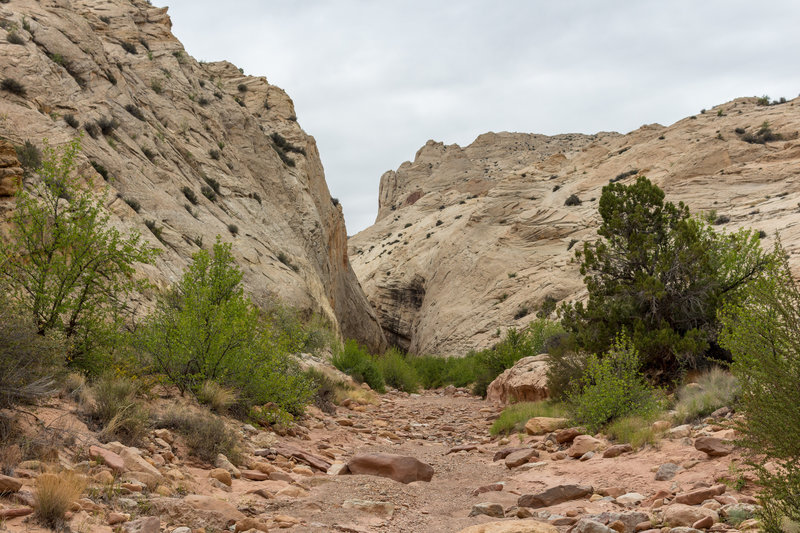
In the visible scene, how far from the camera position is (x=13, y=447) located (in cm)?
430

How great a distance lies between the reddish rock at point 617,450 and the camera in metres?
7.56

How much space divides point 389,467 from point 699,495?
3.81m

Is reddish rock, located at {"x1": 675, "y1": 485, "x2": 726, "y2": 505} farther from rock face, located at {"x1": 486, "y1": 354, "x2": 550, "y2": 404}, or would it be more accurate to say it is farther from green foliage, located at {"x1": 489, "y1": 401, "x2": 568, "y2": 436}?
rock face, located at {"x1": 486, "y1": 354, "x2": 550, "y2": 404}

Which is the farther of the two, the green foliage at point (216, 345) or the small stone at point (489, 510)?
the green foliage at point (216, 345)

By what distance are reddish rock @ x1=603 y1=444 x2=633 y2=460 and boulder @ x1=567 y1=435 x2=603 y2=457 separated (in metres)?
0.48

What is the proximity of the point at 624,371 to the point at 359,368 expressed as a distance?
11937 millimetres

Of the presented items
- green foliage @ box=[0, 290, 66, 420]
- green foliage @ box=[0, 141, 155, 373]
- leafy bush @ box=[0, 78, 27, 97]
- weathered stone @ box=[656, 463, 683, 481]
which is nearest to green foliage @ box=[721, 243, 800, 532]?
weathered stone @ box=[656, 463, 683, 481]

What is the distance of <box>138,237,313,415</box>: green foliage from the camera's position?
8.28 metres

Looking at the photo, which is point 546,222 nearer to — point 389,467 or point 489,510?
point 389,467

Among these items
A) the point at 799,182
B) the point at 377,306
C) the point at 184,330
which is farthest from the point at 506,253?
the point at 184,330

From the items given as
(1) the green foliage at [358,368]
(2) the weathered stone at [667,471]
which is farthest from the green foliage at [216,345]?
(1) the green foliage at [358,368]

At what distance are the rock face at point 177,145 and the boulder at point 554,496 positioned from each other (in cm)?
772

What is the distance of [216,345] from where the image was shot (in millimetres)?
8398

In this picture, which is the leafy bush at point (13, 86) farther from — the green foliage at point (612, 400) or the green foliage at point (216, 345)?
the green foliage at point (612, 400)
